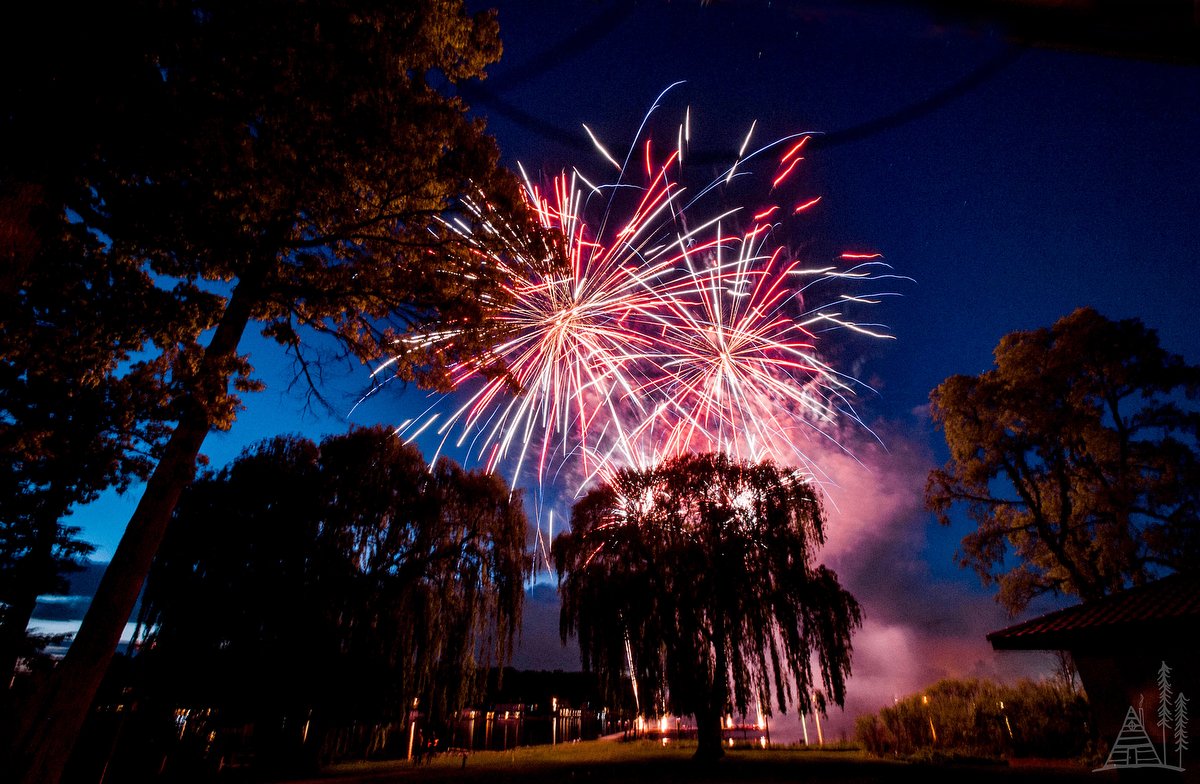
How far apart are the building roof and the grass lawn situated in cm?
550

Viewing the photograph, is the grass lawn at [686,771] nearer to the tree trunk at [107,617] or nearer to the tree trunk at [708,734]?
the tree trunk at [708,734]

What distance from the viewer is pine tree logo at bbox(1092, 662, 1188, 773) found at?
5641mm

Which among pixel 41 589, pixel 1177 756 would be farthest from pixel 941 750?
pixel 41 589

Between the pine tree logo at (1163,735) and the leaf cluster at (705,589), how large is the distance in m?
9.89

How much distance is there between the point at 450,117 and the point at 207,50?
297 cm

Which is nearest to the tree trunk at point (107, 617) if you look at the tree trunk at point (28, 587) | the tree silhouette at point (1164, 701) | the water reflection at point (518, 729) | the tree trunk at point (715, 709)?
the tree trunk at point (28, 587)

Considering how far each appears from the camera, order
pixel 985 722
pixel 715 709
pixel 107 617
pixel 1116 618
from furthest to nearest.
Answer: pixel 985 722, pixel 715 709, pixel 1116 618, pixel 107 617

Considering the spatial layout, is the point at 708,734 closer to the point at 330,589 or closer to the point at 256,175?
the point at 330,589

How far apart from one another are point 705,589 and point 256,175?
15.1 m

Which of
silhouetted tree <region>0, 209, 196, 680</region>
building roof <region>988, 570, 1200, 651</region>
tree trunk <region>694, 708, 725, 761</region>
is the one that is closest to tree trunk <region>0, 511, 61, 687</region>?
silhouetted tree <region>0, 209, 196, 680</region>

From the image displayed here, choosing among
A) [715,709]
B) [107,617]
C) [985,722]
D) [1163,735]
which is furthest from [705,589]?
[107,617]

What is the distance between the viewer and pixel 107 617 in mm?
6035

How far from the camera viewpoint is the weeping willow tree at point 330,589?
40.8ft

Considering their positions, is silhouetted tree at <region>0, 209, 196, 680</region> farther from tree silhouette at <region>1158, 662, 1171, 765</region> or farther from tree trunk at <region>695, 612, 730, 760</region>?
tree trunk at <region>695, 612, 730, 760</region>
